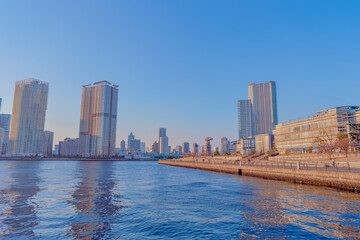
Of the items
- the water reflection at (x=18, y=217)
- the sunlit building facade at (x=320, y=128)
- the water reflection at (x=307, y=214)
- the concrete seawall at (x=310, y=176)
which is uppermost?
the sunlit building facade at (x=320, y=128)

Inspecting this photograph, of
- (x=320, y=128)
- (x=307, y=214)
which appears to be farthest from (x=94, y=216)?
(x=320, y=128)

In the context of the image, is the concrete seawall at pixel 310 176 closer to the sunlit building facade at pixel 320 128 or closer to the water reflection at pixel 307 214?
the water reflection at pixel 307 214

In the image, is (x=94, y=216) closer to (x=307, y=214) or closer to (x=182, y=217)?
(x=182, y=217)

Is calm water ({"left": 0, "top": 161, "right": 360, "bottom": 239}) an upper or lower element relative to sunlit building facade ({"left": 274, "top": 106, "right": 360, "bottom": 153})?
lower

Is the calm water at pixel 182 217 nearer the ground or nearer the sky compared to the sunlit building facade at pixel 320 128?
nearer the ground

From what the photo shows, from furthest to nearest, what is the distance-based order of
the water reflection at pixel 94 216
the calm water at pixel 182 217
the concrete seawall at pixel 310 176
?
the concrete seawall at pixel 310 176 < the water reflection at pixel 94 216 < the calm water at pixel 182 217

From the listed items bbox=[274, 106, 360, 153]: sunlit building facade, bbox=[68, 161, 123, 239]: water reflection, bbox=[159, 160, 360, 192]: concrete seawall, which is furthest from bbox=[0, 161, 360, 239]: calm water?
bbox=[274, 106, 360, 153]: sunlit building facade

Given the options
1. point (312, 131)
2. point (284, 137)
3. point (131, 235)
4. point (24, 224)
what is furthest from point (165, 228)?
point (284, 137)

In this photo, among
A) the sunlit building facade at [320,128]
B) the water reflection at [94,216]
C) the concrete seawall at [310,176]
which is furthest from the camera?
the sunlit building facade at [320,128]

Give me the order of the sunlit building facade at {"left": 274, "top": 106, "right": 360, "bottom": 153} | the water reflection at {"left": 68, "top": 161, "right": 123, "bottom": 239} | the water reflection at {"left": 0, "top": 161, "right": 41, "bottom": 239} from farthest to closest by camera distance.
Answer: the sunlit building facade at {"left": 274, "top": 106, "right": 360, "bottom": 153}
the water reflection at {"left": 0, "top": 161, "right": 41, "bottom": 239}
the water reflection at {"left": 68, "top": 161, "right": 123, "bottom": 239}

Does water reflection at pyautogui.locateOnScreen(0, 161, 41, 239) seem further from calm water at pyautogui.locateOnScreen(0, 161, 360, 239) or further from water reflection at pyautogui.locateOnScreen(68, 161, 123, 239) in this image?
water reflection at pyautogui.locateOnScreen(68, 161, 123, 239)

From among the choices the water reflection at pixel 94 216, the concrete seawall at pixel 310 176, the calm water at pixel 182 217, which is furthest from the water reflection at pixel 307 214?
the water reflection at pixel 94 216

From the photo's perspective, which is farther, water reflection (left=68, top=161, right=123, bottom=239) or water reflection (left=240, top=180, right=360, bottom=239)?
water reflection (left=240, top=180, right=360, bottom=239)

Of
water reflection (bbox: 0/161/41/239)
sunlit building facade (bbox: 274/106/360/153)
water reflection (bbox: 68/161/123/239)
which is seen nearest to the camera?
water reflection (bbox: 68/161/123/239)
